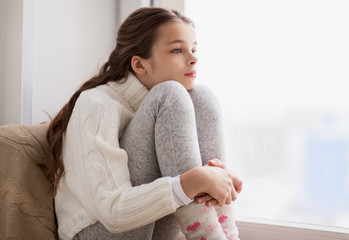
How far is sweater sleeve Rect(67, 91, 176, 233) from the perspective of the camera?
0.84 metres

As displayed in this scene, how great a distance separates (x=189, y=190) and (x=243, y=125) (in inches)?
27.8

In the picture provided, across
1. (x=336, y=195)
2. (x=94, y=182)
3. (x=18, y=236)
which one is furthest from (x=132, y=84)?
(x=336, y=195)

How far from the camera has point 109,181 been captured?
2.87 feet

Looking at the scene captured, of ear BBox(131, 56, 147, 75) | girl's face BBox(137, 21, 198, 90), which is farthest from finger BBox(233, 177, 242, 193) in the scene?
ear BBox(131, 56, 147, 75)

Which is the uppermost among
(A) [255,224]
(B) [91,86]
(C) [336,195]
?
(B) [91,86]

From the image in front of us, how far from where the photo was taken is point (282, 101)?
1.40m

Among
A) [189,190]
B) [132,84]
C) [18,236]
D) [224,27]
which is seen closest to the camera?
[189,190]

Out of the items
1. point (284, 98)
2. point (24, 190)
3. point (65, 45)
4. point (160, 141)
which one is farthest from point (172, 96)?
point (65, 45)

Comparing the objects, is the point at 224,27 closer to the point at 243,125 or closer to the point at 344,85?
the point at 243,125

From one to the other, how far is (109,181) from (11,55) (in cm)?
78

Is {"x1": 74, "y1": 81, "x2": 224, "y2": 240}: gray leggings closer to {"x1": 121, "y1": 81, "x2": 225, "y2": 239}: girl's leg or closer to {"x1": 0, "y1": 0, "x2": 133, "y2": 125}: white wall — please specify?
{"x1": 121, "y1": 81, "x2": 225, "y2": 239}: girl's leg

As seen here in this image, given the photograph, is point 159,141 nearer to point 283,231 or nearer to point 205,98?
point 205,98

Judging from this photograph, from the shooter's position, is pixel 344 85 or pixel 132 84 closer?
pixel 132 84

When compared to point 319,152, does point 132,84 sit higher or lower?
higher
